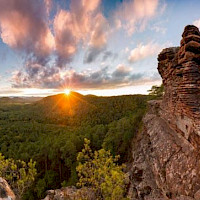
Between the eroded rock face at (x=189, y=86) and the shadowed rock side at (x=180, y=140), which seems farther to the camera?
the eroded rock face at (x=189, y=86)

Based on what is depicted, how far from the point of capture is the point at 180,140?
16031 millimetres

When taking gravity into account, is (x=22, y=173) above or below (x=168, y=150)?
below

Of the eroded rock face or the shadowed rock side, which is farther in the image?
the eroded rock face

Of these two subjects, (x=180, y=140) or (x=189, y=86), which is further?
(x=180, y=140)

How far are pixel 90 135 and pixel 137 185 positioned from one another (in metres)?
49.4

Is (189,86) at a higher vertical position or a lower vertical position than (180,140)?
higher

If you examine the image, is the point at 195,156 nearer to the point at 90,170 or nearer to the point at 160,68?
the point at 90,170

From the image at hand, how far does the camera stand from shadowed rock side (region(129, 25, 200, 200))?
500 inches

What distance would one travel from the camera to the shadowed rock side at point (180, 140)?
41.7 feet

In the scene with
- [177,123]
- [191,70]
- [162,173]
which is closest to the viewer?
[191,70]

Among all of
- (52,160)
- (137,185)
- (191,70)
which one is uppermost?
(191,70)

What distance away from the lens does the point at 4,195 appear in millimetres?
6281

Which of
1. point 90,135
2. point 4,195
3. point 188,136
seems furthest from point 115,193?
point 90,135

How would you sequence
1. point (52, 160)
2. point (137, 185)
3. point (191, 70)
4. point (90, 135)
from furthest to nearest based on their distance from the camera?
point (90, 135), point (52, 160), point (137, 185), point (191, 70)
